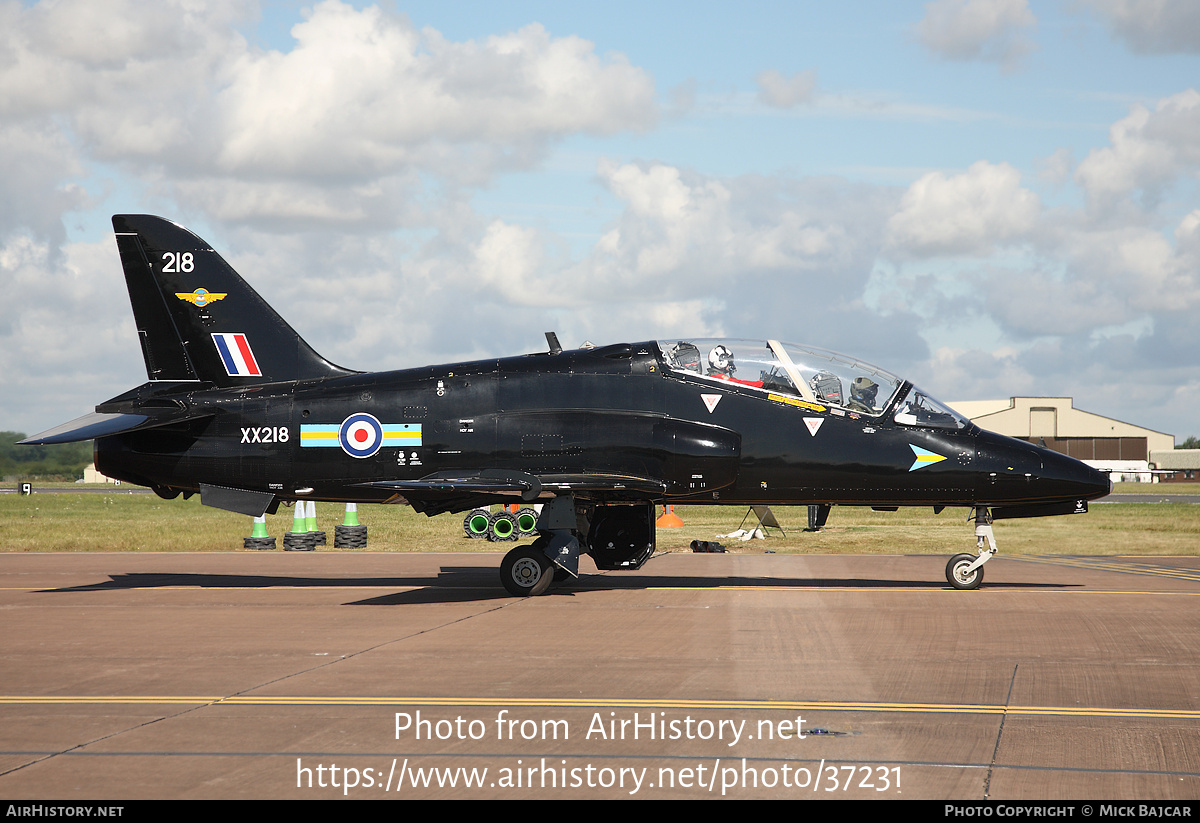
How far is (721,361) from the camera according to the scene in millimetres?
15570

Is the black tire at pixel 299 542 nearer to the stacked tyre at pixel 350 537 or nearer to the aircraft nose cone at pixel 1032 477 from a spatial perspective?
the stacked tyre at pixel 350 537

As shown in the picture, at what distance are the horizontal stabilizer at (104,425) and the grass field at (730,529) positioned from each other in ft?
28.9

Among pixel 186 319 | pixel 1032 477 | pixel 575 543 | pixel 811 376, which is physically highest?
pixel 186 319

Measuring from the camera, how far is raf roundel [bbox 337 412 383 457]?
1595 centimetres

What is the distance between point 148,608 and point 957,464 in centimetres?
1192

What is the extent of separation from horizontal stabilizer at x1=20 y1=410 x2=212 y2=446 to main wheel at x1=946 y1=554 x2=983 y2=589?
39.5 ft

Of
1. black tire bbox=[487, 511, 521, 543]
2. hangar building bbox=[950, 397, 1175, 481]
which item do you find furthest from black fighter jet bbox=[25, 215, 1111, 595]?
Result: hangar building bbox=[950, 397, 1175, 481]

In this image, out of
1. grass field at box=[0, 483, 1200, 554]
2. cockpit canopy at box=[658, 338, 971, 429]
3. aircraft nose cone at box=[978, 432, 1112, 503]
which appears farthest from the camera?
grass field at box=[0, 483, 1200, 554]

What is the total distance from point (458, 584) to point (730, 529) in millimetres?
16046

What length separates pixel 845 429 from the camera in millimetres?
15227

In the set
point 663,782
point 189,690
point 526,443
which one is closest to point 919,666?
point 663,782

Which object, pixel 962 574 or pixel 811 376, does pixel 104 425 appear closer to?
pixel 811 376

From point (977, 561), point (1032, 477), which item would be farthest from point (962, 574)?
point (1032, 477)

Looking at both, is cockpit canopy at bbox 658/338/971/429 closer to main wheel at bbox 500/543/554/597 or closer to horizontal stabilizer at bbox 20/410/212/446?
main wheel at bbox 500/543/554/597
